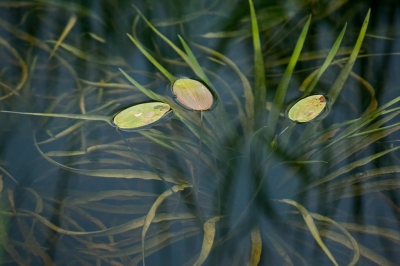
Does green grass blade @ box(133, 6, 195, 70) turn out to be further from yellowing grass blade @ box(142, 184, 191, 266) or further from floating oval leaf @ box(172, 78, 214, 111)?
yellowing grass blade @ box(142, 184, 191, 266)

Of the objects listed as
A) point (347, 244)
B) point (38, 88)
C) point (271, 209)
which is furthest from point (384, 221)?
point (38, 88)

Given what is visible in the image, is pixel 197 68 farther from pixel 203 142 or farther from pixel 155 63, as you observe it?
pixel 203 142

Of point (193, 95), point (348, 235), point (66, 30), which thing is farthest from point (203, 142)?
point (66, 30)

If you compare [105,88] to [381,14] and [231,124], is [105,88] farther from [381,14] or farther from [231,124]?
[381,14]

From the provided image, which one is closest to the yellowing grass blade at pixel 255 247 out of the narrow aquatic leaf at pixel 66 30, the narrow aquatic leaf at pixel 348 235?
the narrow aquatic leaf at pixel 348 235

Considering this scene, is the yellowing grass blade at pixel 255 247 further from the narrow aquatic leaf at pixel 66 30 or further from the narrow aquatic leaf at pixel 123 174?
the narrow aquatic leaf at pixel 66 30

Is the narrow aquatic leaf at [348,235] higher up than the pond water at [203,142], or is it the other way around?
the pond water at [203,142]

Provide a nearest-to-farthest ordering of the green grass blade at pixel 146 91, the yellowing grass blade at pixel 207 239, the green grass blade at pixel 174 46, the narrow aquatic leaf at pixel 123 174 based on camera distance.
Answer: the yellowing grass blade at pixel 207 239, the narrow aquatic leaf at pixel 123 174, the green grass blade at pixel 146 91, the green grass blade at pixel 174 46

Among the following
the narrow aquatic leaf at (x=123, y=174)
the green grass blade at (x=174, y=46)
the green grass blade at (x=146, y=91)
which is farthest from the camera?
the green grass blade at (x=174, y=46)
